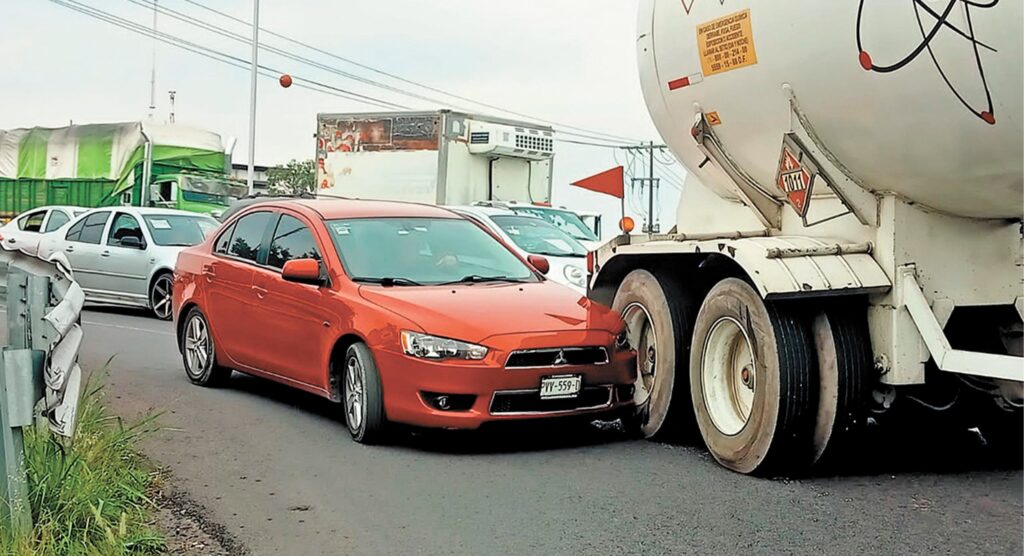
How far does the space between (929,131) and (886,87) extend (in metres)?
0.29

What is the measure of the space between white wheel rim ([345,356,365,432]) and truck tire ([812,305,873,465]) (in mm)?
2735

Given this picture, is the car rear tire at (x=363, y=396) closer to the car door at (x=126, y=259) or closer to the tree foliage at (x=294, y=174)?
the car door at (x=126, y=259)

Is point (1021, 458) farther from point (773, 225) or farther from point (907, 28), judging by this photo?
point (907, 28)

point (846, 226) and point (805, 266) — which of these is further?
Answer: point (846, 226)

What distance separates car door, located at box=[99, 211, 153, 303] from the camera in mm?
15547

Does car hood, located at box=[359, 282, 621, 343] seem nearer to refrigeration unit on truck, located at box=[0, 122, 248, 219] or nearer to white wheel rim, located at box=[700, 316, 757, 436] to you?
white wheel rim, located at box=[700, 316, 757, 436]

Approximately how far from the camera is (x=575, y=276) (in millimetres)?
12953

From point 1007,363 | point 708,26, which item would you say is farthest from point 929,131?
point 708,26

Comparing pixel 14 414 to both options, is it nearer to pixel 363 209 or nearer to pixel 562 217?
pixel 363 209

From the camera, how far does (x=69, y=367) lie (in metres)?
4.49

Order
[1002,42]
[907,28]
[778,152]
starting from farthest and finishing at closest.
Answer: [778,152]
[907,28]
[1002,42]

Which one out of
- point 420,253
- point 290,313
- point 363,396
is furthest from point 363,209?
point 363,396

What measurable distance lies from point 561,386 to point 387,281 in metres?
1.43

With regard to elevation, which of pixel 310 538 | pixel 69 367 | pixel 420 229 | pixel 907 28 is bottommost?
pixel 310 538
